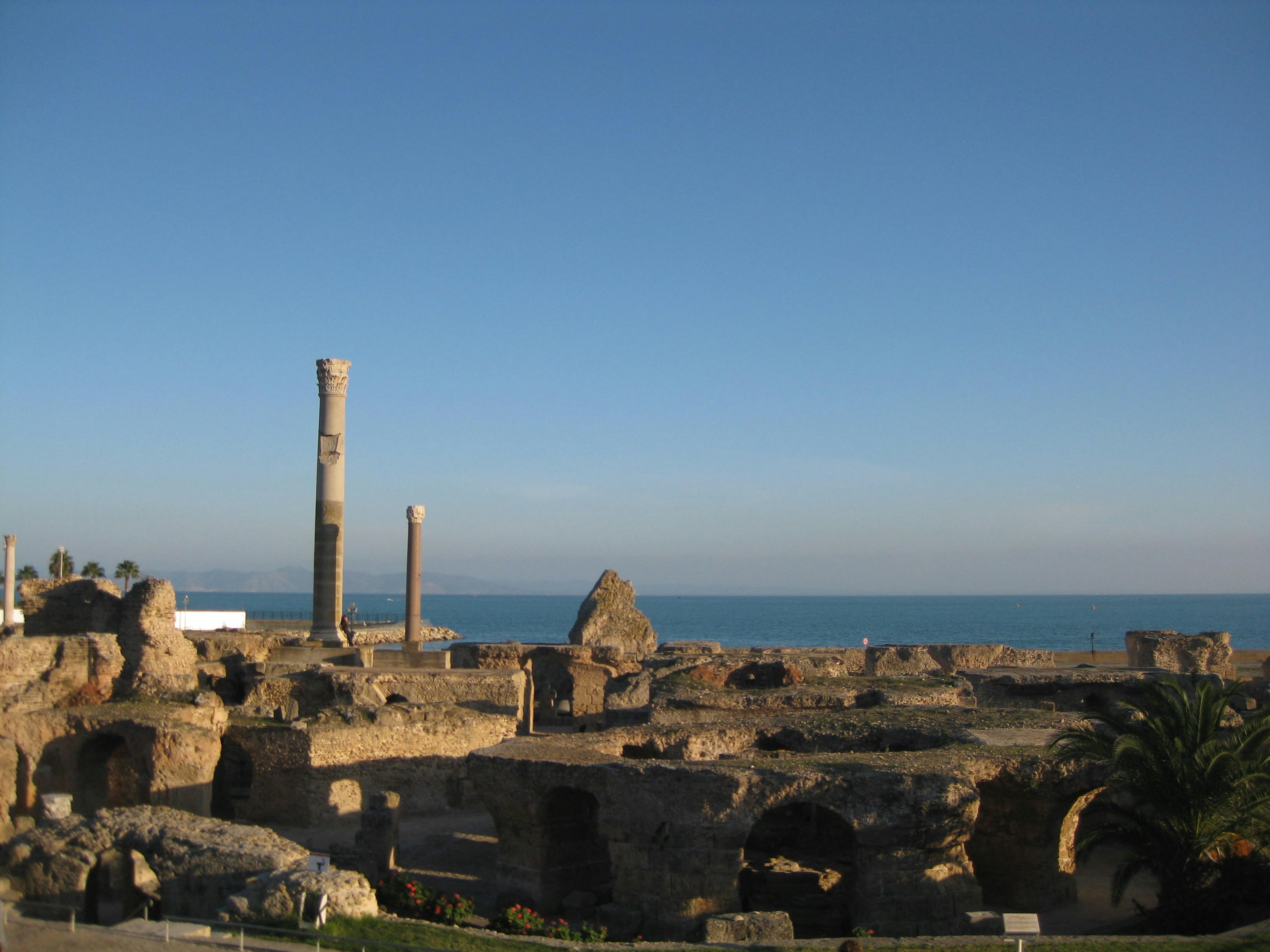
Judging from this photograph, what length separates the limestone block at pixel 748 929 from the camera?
38.9 ft

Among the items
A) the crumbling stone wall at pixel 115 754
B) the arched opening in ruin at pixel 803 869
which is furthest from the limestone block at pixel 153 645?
the arched opening in ruin at pixel 803 869

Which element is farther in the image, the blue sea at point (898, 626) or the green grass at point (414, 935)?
the blue sea at point (898, 626)

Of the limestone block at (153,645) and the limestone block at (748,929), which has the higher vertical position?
the limestone block at (153,645)

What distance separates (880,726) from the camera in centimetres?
1808

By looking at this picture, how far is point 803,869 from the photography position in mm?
15742

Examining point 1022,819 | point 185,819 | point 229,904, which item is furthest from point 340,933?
point 1022,819

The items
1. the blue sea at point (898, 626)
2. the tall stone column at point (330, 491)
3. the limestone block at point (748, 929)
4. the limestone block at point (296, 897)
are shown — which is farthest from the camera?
the blue sea at point (898, 626)

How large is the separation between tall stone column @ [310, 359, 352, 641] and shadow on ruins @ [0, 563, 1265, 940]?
175 cm

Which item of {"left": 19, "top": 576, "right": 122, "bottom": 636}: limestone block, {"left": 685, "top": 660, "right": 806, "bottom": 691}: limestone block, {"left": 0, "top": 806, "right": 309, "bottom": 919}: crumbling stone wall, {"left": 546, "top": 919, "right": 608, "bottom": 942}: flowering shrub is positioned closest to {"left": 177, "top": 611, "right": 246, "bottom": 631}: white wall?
{"left": 19, "top": 576, "right": 122, "bottom": 636}: limestone block

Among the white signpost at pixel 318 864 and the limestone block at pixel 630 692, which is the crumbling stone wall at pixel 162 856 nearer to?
the white signpost at pixel 318 864

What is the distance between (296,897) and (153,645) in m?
12.2

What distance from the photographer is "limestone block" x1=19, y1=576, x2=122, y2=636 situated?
1017 inches

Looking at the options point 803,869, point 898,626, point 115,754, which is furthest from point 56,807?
point 898,626

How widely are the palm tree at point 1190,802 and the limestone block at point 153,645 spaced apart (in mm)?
16165
